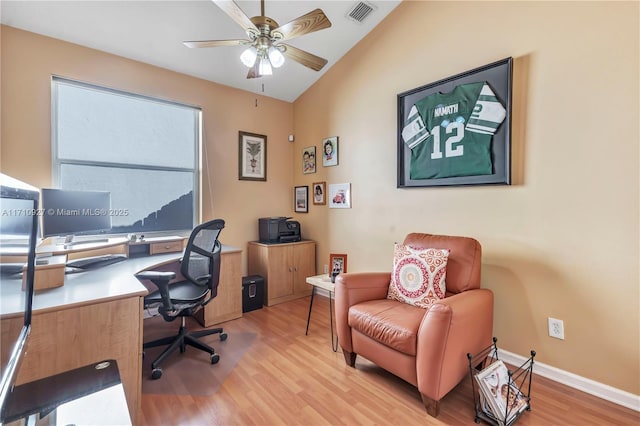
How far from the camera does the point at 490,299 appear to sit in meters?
1.96

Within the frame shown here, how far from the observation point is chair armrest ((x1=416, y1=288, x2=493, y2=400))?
5.17 ft

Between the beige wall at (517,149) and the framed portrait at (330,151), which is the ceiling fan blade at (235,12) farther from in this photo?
the framed portrait at (330,151)

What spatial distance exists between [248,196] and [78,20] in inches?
87.2

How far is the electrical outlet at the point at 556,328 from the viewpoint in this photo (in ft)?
6.49

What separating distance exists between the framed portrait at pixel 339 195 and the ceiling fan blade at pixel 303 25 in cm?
174

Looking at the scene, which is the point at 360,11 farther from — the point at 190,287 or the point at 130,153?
the point at 190,287

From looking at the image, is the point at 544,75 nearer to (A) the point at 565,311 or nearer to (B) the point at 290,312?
(A) the point at 565,311

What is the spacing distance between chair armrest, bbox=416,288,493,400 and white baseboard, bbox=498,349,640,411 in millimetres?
702

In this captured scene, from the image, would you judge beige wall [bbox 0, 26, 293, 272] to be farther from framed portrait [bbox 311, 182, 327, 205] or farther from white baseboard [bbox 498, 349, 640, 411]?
white baseboard [bbox 498, 349, 640, 411]

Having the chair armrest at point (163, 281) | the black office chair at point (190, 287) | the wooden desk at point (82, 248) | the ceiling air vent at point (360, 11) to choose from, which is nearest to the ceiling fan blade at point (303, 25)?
the ceiling air vent at point (360, 11)

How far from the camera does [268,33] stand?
2.04 meters

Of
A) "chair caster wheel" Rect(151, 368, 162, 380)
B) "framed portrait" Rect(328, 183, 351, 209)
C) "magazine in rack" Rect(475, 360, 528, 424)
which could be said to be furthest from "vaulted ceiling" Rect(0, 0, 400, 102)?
"magazine in rack" Rect(475, 360, 528, 424)

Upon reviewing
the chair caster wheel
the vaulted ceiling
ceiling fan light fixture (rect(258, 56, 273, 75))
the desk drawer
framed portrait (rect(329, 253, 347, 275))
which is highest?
the vaulted ceiling

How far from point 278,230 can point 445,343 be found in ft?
8.18
